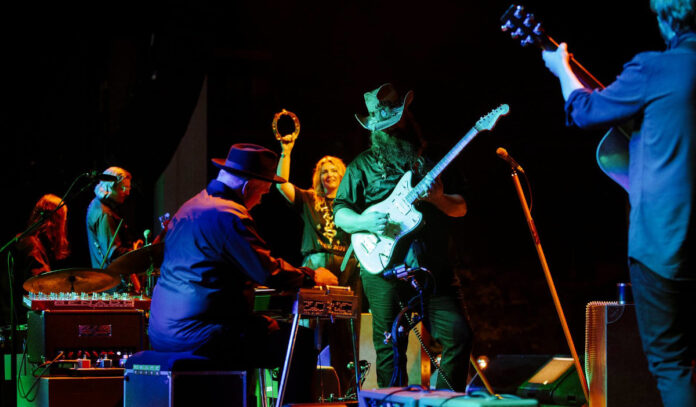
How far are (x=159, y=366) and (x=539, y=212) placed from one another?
7536 millimetres

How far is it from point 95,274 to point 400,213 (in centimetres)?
234

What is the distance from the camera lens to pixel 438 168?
181 inches

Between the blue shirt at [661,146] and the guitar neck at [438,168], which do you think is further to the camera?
the guitar neck at [438,168]

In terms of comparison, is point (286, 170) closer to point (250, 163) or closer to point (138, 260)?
point (138, 260)

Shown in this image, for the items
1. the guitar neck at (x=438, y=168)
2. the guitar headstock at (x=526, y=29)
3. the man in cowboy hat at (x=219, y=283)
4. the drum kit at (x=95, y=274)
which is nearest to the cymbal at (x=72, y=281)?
the drum kit at (x=95, y=274)

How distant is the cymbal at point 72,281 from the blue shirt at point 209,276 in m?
1.22

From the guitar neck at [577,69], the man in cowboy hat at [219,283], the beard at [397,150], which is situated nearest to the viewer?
the guitar neck at [577,69]

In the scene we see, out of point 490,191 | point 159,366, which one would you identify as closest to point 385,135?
point 159,366

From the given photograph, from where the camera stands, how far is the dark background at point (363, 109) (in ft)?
30.0

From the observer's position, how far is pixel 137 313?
569 cm

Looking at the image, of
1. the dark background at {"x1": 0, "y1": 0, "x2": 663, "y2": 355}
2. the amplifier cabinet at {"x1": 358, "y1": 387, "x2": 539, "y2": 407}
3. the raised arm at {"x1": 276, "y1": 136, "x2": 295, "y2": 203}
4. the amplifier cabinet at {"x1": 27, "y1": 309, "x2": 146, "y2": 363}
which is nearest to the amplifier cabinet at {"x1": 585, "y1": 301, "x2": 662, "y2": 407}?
the amplifier cabinet at {"x1": 358, "y1": 387, "x2": 539, "y2": 407}

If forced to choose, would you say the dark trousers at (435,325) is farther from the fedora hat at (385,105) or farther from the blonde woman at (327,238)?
the blonde woman at (327,238)

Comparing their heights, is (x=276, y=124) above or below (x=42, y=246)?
above

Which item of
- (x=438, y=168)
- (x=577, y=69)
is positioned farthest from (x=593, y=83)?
(x=438, y=168)
